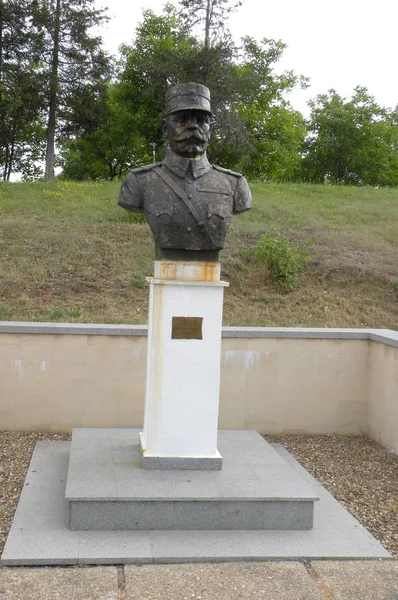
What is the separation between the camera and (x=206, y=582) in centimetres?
373

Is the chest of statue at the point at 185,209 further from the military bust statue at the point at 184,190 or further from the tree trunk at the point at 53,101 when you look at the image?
the tree trunk at the point at 53,101

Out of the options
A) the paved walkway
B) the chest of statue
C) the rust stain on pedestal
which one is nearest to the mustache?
the chest of statue

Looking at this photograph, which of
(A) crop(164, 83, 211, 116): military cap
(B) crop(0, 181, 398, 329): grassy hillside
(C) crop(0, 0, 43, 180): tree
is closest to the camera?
(A) crop(164, 83, 211, 116): military cap

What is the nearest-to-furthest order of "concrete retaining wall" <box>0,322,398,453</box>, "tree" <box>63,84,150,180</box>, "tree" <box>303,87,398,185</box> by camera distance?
"concrete retaining wall" <box>0,322,398,453</box>, "tree" <box>63,84,150,180</box>, "tree" <box>303,87,398,185</box>

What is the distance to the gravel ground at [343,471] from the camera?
4.78 m

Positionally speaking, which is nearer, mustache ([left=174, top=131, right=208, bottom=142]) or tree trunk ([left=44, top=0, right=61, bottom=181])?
mustache ([left=174, top=131, right=208, bottom=142])

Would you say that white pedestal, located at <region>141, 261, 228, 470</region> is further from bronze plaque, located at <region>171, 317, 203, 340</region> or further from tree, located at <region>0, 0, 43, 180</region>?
tree, located at <region>0, 0, 43, 180</region>

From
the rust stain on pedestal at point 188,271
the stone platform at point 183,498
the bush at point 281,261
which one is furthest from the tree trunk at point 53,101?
the stone platform at point 183,498

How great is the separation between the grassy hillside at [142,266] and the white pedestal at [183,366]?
353 cm

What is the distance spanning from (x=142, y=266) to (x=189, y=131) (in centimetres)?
601

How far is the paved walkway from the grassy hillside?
4693mm

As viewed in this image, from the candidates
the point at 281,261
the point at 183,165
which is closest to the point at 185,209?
the point at 183,165

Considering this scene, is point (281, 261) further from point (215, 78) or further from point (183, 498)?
point (215, 78)

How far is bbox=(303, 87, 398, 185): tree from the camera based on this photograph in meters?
35.5
